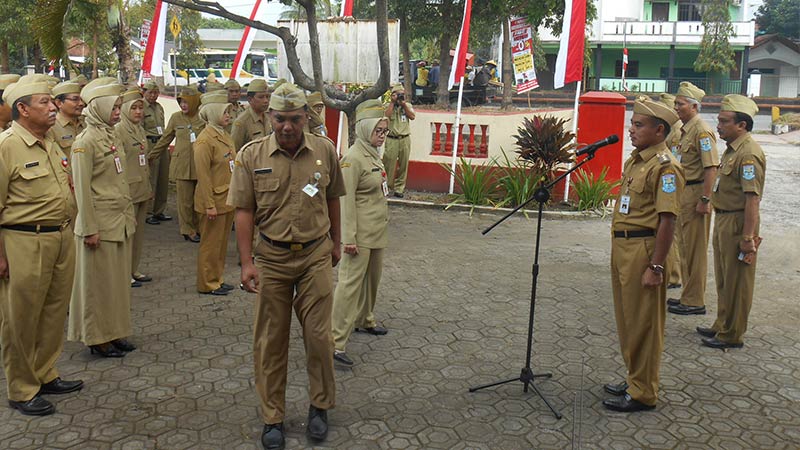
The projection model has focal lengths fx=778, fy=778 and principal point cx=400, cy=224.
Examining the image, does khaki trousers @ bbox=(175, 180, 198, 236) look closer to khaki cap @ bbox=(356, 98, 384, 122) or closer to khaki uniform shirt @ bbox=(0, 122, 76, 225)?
khaki cap @ bbox=(356, 98, 384, 122)

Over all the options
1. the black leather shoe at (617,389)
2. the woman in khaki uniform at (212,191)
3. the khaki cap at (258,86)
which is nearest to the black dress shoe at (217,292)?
the woman in khaki uniform at (212,191)

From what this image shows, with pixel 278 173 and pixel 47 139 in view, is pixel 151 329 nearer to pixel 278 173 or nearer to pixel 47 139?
pixel 47 139

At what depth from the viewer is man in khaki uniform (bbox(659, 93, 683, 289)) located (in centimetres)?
748

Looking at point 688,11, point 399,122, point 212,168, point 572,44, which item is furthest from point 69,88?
point 688,11

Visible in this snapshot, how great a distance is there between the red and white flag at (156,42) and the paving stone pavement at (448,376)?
217 inches

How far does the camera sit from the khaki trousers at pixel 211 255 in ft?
24.8

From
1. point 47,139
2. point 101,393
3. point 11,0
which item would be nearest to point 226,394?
point 101,393

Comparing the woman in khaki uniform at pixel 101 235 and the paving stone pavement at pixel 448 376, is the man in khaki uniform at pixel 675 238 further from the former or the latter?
the woman in khaki uniform at pixel 101 235

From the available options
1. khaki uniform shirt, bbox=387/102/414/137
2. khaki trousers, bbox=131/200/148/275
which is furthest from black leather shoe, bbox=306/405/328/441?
khaki uniform shirt, bbox=387/102/414/137

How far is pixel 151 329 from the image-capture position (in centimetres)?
657

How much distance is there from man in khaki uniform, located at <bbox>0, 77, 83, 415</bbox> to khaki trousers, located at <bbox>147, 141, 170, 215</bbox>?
18.8 ft

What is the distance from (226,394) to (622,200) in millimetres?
2951

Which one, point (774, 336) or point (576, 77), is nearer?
point (774, 336)

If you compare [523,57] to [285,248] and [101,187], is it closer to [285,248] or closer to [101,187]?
[101,187]
